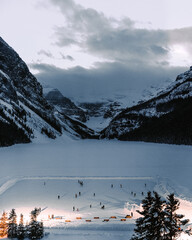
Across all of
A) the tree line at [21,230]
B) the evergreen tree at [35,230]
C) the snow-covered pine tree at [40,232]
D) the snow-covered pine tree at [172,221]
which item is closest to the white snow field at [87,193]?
the snow-covered pine tree at [40,232]

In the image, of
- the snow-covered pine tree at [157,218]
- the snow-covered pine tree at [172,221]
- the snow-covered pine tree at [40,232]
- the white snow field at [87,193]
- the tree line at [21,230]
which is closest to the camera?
the snow-covered pine tree at [157,218]

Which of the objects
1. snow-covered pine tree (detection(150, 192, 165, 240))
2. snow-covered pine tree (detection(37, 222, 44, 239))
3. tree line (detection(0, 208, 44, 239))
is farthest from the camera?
tree line (detection(0, 208, 44, 239))

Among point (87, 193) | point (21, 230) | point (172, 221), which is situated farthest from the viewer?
point (87, 193)

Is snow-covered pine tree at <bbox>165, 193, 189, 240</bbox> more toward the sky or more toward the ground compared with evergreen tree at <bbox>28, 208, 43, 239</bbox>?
more toward the sky

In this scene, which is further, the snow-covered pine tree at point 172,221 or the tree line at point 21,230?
the tree line at point 21,230

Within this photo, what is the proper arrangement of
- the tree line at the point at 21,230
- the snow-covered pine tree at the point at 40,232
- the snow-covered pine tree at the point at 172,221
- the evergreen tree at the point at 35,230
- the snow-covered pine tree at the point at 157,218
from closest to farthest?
the snow-covered pine tree at the point at 157,218, the snow-covered pine tree at the point at 172,221, the evergreen tree at the point at 35,230, the snow-covered pine tree at the point at 40,232, the tree line at the point at 21,230

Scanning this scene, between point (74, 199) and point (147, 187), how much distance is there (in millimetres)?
18632

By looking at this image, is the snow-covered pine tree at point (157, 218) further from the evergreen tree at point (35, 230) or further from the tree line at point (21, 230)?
the tree line at point (21, 230)

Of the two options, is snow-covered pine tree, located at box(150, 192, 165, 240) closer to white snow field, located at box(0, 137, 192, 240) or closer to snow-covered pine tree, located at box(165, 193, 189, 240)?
snow-covered pine tree, located at box(165, 193, 189, 240)

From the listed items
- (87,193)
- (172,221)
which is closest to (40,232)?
(87,193)

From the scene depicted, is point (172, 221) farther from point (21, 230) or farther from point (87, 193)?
point (87, 193)

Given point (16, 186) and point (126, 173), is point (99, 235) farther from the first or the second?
point (126, 173)

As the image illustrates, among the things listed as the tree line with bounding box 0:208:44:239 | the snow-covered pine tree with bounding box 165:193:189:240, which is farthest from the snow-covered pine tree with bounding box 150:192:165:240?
the tree line with bounding box 0:208:44:239

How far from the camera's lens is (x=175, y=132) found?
7785 inches
